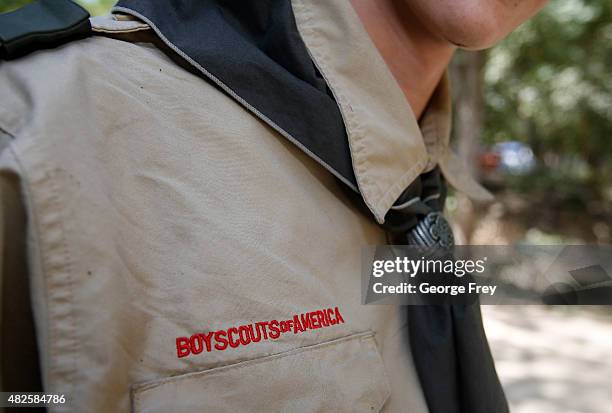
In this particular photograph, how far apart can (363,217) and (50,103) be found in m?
0.50

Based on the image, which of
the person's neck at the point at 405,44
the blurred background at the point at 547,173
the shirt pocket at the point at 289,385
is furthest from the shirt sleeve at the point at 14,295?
the blurred background at the point at 547,173

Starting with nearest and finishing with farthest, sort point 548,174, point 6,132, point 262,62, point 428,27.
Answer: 1. point 6,132
2. point 262,62
3. point 428,27
4. point 548,174

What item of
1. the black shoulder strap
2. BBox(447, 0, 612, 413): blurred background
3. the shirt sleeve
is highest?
the black shoulder strap

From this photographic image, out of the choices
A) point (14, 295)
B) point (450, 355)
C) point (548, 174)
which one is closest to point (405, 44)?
point (450, 355)

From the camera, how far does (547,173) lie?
9.59 m

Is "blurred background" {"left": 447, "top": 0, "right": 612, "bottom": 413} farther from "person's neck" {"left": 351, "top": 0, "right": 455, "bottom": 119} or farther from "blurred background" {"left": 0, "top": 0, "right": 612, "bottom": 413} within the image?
"person's neck" {"left": 351, "top": 0, "right": 455, "bottom": 119}

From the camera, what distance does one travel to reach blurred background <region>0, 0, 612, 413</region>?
13.5 feet

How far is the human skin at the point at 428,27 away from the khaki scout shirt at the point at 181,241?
0.51ft

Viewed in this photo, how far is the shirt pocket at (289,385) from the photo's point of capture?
65 centimetres

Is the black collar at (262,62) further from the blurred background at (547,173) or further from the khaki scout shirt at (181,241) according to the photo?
the blurred background at (547,173)

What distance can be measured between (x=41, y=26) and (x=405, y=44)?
0.62m

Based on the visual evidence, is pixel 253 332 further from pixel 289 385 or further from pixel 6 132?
pixel 6 132

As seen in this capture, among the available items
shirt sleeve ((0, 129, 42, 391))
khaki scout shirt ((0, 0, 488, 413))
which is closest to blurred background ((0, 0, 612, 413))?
khaki scout shirt ((0, 0, 488, 413))

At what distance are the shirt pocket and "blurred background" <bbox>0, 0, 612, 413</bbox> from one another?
270 cm
